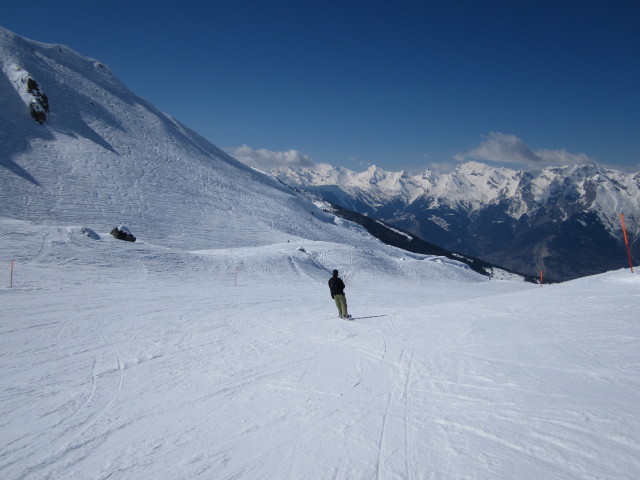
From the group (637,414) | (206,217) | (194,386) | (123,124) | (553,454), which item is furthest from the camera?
(123,124)

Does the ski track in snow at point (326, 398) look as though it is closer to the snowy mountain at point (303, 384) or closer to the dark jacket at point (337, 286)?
the snowy mountain at point (303, 384)

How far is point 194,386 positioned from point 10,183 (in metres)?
58.1

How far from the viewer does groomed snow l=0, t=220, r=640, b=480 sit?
422 cm

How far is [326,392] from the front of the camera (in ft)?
20.5

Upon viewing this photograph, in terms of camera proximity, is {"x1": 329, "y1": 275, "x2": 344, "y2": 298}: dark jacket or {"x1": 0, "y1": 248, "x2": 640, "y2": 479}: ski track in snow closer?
{"x1": 0, "y1": 248, "x2": 640, "y2": 479}: ski track in snow

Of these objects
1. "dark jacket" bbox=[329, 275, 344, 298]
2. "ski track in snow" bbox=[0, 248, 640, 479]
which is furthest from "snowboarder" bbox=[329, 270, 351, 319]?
"ski track in snow" bbox=[0, 248, 640, 479]

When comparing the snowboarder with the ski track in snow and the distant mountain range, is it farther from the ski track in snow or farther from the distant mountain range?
the distant mountain range

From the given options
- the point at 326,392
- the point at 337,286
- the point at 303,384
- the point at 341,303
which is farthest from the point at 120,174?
the point at 326,392

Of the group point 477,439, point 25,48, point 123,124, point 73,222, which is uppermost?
point 25,48

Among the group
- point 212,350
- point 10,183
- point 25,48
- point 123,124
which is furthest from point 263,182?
point 212,350

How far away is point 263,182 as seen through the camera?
96.4 m

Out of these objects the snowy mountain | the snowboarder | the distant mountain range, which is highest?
the distant mountain range

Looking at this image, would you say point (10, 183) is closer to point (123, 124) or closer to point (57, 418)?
point (123, 124)

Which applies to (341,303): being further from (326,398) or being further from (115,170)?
(115,170)
